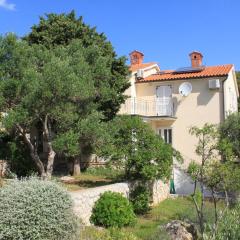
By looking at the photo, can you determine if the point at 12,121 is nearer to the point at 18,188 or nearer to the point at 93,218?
the point at 93,218

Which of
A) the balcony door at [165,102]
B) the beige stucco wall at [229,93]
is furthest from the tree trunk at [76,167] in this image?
the beige stucco wall at [229,93]

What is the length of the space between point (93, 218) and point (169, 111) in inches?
664

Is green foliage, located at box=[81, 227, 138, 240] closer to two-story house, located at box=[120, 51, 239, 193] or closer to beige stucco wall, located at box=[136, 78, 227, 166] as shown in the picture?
two-story house, located at box=[120, 51, 239, 193]

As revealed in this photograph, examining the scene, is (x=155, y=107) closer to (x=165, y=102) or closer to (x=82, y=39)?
(x=165, y=102)

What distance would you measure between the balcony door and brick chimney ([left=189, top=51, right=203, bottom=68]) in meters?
4.49

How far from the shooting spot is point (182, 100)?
29609 millimetres

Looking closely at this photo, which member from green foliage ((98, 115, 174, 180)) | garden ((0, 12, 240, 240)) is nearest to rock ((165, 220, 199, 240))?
garden ((0, 12, 240, 240))

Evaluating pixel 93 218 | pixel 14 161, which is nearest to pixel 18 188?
pixel 93 218

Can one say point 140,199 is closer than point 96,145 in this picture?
Yes

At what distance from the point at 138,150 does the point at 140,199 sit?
1.90 metres

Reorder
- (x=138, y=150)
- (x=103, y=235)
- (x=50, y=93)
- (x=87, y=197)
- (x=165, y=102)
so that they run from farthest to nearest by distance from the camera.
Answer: (x=165, y=102) < (x=138, y=150) < (x=50, y=93) < (x=87, y=197) < (x=103, y=235)

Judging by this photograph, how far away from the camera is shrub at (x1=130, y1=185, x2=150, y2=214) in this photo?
16672 millimetres

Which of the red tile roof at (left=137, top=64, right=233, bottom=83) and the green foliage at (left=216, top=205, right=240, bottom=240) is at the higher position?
the red tile roof at (left=137, top=64, right=233, bottom=83)

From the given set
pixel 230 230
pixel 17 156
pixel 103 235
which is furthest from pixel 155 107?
pixel 230 230
